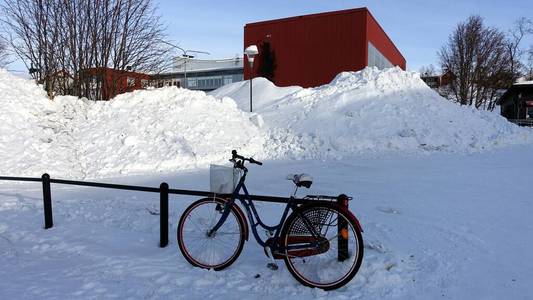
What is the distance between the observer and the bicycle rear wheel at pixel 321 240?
400 cm

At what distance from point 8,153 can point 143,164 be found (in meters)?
3.71

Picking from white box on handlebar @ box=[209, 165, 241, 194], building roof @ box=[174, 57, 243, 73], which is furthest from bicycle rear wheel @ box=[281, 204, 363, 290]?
building roof @ box=[174, 57, 243, 73]

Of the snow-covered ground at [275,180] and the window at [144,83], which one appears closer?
the snow-covered ground at [275,180]

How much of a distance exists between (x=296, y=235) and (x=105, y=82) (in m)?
14.7

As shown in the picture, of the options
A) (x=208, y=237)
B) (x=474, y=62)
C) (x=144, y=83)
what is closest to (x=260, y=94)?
(x=144, y=83)

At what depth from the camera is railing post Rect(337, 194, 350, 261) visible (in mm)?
4016

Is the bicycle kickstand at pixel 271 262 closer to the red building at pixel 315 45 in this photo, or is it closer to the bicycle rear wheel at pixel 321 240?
the bicycle rear wheel at pixel 321 240

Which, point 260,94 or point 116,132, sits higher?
point 260,94

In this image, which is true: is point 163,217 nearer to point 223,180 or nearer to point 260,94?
point 223,180

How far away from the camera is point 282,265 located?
4453 mm

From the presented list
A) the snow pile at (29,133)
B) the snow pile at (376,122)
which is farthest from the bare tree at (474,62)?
the snow pile at (29,133)

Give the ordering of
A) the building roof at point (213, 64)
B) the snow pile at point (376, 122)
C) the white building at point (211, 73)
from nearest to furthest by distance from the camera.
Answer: the snow pile at point (376, 122) < the white building at point (211, 73) < the building roof at point (213, 64)

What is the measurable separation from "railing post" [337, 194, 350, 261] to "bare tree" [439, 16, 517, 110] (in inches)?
1619

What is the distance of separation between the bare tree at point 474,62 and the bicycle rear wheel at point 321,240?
41159 mm
